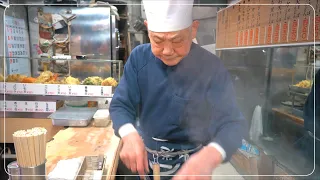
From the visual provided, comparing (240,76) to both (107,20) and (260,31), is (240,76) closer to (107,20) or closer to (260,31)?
(260,31)

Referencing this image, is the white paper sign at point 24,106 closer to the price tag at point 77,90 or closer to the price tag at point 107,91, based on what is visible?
the price tag at point 77,90

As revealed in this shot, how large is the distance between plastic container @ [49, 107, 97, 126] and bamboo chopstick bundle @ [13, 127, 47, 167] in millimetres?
103

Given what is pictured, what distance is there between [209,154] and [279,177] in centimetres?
49

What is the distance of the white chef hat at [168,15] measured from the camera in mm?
562

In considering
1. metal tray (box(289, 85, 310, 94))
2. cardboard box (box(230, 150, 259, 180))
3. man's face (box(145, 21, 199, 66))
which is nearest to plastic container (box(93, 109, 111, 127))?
man's face (box(145, 21, 199, 66))

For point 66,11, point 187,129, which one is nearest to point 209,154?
point 187,129

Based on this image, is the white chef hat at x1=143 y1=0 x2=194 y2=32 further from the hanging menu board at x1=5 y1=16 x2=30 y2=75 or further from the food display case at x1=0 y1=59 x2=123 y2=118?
the hanging menu board at x1=5 y1=16 x2=30 y2=75

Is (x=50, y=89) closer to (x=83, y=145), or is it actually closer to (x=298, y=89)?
(x=83, y=145)

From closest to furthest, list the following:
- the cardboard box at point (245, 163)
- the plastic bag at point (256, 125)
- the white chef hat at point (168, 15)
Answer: the white chef hat at point (168, 15)
the cardboard box at point (245, 163)
the plastic bag at point (256, 125)

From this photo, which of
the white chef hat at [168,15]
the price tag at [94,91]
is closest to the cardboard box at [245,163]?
the white chef hat at [168,15]

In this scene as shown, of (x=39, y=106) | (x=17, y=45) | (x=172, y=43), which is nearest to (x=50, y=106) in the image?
(x=39, y=106)

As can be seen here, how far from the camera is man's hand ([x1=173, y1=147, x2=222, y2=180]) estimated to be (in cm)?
60

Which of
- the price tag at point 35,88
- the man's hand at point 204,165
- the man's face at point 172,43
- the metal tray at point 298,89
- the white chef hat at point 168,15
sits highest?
the white chef hat at point 168,15

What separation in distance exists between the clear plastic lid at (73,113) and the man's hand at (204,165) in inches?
19.0
